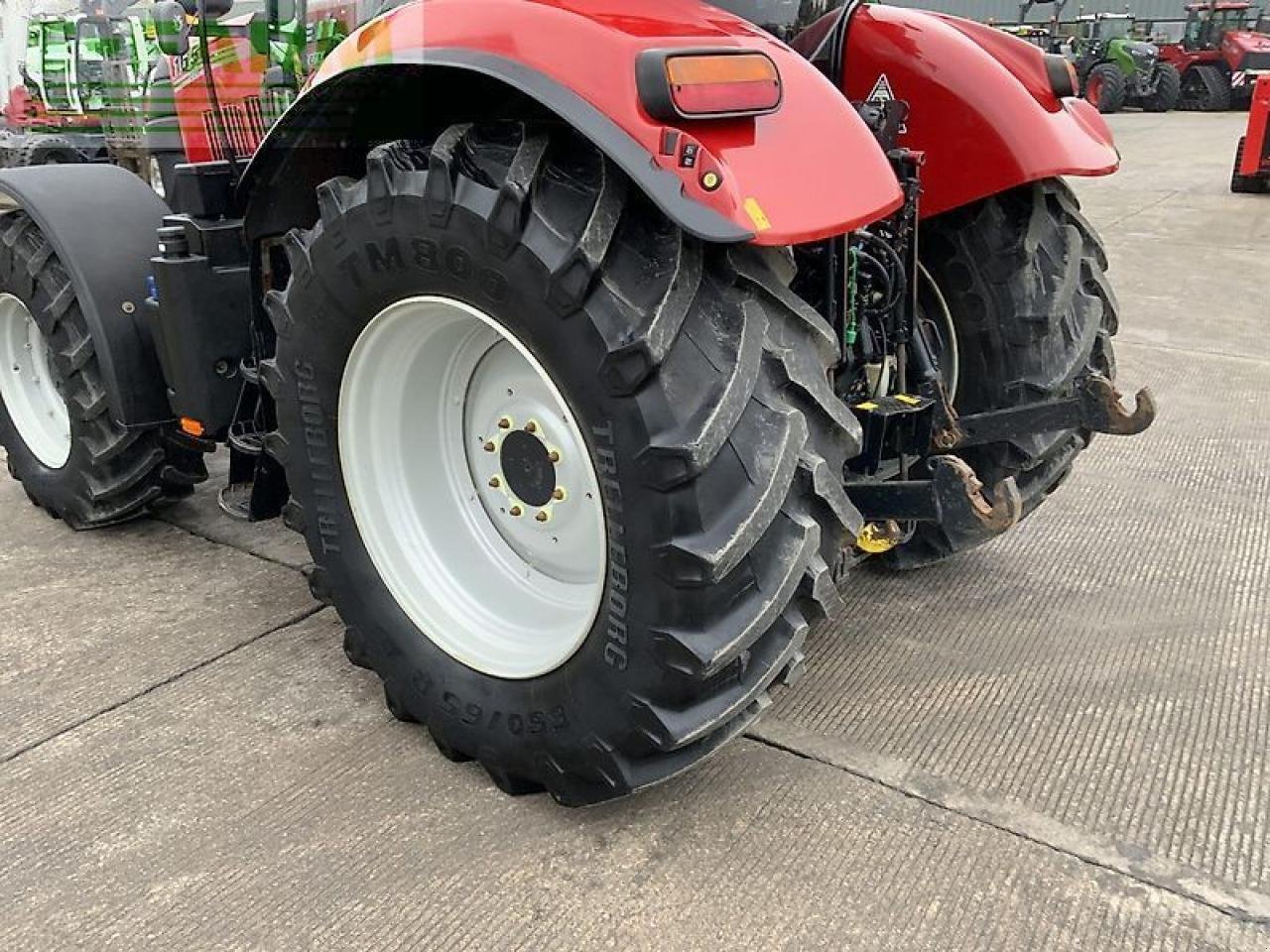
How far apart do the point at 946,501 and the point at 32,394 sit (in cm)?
330

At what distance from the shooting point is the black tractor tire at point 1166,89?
22.0m

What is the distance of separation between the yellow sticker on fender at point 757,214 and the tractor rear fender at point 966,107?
1195 millimetres

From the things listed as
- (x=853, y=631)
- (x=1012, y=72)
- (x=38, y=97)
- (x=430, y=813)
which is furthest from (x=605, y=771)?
(x=38, y=97)

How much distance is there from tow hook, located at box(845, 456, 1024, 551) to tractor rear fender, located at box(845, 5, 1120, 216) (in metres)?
0.88

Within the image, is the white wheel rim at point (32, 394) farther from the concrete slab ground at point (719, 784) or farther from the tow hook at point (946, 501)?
the tow hook at point (946, 501)

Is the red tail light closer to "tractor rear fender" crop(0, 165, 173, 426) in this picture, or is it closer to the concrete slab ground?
the concrete slab ground

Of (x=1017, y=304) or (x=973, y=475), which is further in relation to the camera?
(x=1017, y=304)

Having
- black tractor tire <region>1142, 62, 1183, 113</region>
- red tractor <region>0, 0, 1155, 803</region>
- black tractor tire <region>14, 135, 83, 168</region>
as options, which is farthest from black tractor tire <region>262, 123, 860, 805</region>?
black tractor tire <region>1142, 62, 1183, 113</region>

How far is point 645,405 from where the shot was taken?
189 cm

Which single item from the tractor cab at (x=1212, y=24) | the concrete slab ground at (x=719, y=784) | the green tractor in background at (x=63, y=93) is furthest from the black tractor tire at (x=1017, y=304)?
the tractor cab at (x=1212, y=24)

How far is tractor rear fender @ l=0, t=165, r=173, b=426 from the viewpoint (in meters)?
3.37

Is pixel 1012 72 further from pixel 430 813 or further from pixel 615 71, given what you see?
pixel 430 813

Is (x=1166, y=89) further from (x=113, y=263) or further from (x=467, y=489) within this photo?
(x=467, y=489)

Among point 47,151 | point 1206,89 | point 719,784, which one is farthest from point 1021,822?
point 1206,89
